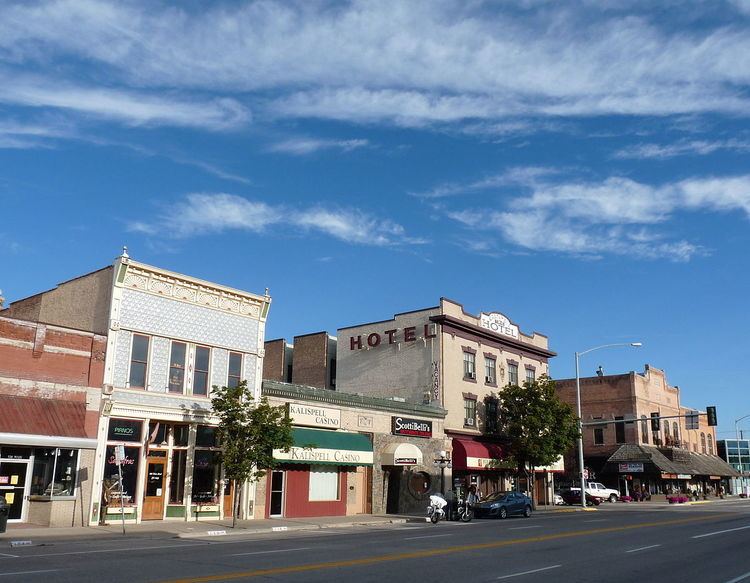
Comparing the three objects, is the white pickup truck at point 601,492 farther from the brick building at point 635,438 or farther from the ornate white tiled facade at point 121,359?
the ornate white tiled facade at point 121,359

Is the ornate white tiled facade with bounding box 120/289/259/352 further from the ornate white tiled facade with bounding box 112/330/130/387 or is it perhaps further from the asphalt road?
the asphalt road

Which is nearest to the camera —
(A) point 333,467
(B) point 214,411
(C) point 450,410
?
(B) point 214,411

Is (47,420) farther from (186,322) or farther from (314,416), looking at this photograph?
(314,416)

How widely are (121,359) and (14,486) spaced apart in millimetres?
5828


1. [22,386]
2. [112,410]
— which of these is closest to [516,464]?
[112,410]

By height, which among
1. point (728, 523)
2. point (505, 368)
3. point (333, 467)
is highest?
point (505, 368)

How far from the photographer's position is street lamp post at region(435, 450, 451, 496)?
3991 centimetres

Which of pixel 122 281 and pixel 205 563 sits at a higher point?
pixel 122 281

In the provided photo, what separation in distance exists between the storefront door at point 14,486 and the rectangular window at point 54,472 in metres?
0.35

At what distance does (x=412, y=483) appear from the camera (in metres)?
40.5

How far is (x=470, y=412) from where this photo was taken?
47.0 meters

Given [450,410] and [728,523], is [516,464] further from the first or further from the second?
[728,523]

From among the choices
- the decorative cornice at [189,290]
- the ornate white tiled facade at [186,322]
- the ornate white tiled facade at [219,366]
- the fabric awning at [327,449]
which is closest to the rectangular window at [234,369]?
the ornate white tiled facade at [219,366]

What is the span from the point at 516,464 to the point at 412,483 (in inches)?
369
